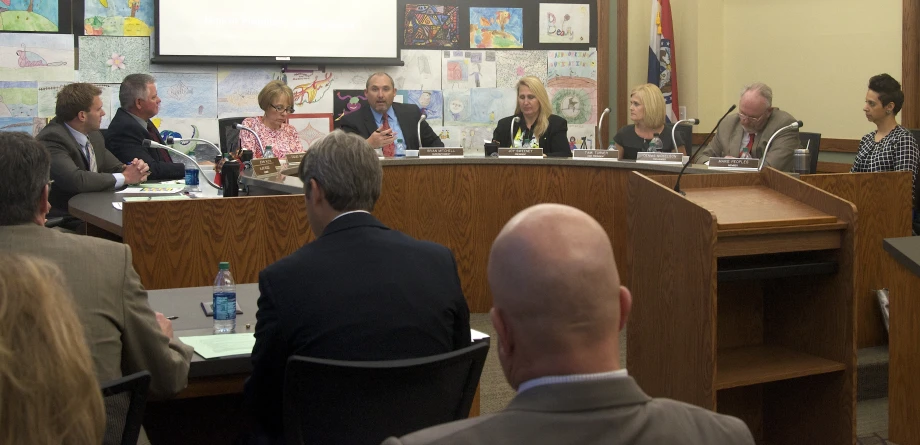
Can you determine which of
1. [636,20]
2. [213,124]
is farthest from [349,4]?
[636,20]

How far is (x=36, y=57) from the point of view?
6.75 metres

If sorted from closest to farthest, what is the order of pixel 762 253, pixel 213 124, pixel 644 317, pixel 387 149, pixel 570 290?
pixel 570 290 → pixel 762 253 → pixel 644 317 → pixel 387 149 → pixel 213 124

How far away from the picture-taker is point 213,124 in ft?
23.7

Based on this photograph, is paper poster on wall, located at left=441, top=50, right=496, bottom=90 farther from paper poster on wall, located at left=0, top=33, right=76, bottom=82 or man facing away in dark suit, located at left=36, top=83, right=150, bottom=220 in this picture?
man facing away in dark suit, located at left=36, top=83, right=150, bottom=220

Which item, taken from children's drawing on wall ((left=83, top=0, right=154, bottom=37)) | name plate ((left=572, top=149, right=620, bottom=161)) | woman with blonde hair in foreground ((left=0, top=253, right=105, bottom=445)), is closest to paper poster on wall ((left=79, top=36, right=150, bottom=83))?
children's drawing on wall ((left=83, top=0, right=154, bottom=37))

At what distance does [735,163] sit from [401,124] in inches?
97.6

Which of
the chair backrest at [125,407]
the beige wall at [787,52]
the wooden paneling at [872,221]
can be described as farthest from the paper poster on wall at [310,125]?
the chair backrest at [125,407]

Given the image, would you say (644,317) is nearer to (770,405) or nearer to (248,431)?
(770,405)

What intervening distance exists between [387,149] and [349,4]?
196cm

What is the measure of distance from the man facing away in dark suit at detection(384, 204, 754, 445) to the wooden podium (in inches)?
76.3

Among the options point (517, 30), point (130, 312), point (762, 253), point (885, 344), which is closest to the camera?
point (130, 312)

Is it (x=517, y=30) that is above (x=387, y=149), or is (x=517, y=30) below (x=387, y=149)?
above

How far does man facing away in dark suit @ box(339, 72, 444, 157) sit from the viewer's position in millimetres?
6332

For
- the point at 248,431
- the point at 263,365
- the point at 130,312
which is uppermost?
the point at 130,312
